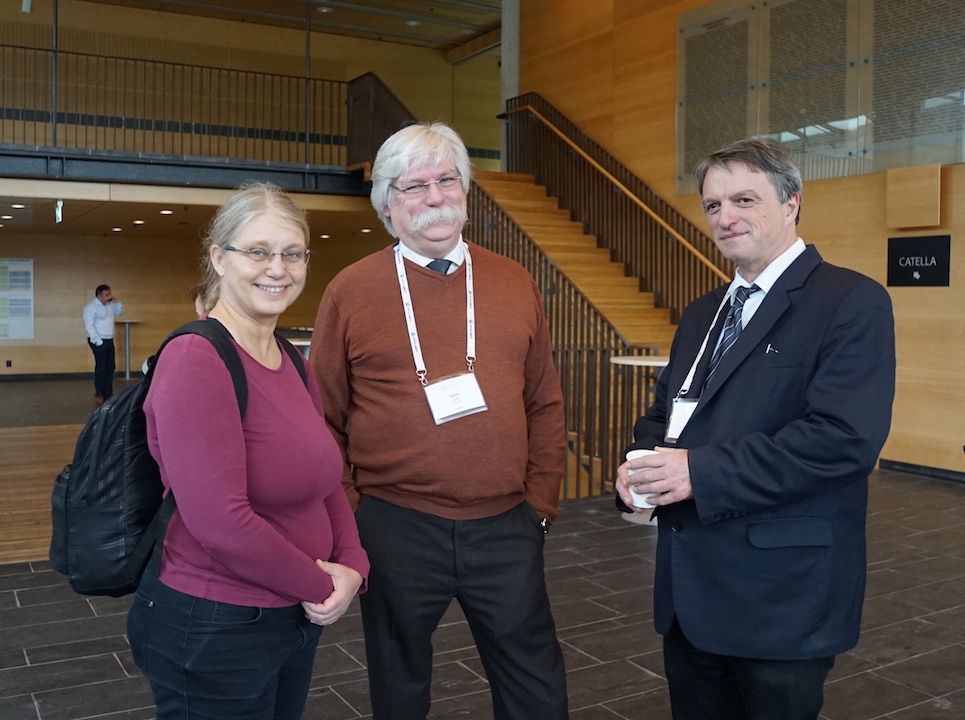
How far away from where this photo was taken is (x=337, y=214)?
1286 cm

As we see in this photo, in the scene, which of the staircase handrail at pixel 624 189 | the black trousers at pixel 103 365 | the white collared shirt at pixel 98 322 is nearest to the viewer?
the staircase handrail at pixel 624 189

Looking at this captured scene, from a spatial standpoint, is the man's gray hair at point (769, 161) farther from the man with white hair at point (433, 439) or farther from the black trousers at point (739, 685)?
the black trousers at point (739, 685)

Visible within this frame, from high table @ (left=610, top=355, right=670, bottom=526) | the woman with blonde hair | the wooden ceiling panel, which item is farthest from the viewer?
the wooden ceiling panel

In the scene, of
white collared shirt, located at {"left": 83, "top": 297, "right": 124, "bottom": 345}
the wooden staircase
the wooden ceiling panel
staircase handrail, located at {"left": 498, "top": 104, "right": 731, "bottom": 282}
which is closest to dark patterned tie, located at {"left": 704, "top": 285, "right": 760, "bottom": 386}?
the wooden staircase

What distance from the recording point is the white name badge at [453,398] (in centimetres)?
196

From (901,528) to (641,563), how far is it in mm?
1775

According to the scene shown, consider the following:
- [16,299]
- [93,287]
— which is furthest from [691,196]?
[16,299]

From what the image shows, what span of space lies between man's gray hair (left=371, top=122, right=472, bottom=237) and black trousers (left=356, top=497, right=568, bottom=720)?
0.70 m

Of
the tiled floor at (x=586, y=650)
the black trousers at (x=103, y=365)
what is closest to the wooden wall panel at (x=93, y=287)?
the black trousers at (x=103, y=365)

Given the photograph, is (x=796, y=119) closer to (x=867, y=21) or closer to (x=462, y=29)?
(x=867, y=21)

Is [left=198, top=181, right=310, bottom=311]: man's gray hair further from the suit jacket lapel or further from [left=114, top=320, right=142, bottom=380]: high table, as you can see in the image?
[left=114, top=320, right=142, bottom=380]: high table

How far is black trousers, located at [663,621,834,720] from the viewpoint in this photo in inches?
65.4

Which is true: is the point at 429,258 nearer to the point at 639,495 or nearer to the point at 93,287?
the point at 639,495

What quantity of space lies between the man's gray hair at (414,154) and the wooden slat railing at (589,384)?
157 inches
